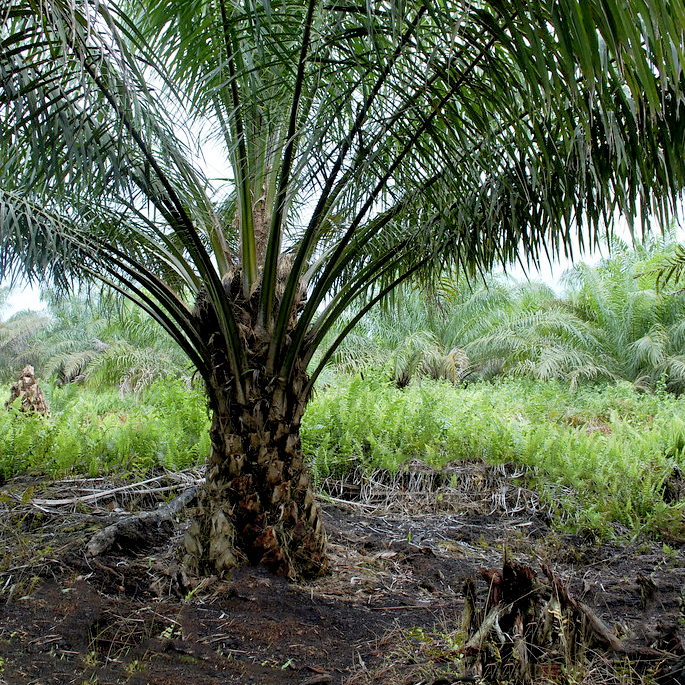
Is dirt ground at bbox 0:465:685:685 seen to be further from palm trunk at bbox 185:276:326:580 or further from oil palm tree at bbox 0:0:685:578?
oil palm tree at bbox 0:0:685:578

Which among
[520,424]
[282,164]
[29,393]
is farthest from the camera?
[29,393]

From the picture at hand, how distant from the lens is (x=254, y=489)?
336 centimetres

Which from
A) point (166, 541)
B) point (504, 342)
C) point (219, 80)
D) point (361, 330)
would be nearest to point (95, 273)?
point (219, 80)

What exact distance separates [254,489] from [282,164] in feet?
5.98

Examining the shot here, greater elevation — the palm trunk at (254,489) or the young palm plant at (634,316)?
the young palm plant at (634,316)

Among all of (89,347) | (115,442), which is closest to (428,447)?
(115,442)

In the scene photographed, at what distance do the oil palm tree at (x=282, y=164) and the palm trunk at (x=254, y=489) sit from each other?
12 millimetres

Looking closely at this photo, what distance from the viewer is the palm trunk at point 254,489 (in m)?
3.31

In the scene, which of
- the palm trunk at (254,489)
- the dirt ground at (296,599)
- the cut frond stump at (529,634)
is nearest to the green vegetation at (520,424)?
the dirt ground at (296,599)

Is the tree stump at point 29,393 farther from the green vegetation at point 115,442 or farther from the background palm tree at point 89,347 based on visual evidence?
the green vegetation at point 115,442

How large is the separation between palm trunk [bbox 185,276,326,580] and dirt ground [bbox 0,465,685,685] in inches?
5.6

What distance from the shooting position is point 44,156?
2.73 meters

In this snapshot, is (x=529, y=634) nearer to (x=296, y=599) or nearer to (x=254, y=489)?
(x=296, y=599)

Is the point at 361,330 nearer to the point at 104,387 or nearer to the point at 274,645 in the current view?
the point at 104,387
